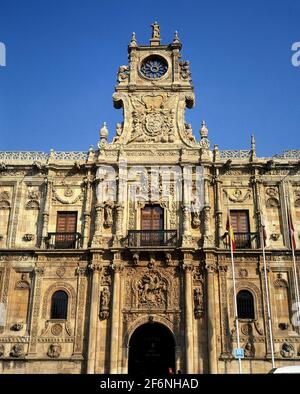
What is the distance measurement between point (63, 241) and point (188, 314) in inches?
296

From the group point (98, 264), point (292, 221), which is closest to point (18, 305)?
point (98, 264)

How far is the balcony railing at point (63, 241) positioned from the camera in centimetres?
2538

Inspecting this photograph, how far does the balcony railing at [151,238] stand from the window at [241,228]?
3295 millimetres

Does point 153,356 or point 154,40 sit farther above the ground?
point 154,40

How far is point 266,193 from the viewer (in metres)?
26.5

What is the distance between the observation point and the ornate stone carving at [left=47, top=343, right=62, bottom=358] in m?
23.2

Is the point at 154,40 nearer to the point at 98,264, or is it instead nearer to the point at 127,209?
the point at 127,209

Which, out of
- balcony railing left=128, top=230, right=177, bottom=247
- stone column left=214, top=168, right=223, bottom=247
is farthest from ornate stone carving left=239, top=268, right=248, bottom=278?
balcony railing left=128, top=230, right=177, bottom=247

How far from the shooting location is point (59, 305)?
80.1 ft

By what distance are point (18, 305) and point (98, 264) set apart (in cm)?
451

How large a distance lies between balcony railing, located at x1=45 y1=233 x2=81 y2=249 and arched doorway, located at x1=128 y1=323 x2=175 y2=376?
548 centimetres

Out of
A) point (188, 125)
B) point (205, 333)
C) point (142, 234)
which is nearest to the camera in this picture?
point (205, 333)

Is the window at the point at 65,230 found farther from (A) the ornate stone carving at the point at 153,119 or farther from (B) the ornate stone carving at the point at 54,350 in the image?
(A) the ornate stone carving at the point at 153,119

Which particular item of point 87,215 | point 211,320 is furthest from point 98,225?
point 211,320
